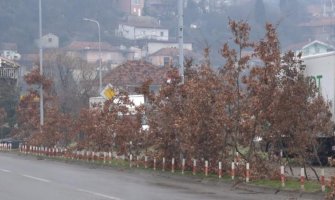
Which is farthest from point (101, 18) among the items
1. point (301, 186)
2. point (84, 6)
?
point (301, 186)

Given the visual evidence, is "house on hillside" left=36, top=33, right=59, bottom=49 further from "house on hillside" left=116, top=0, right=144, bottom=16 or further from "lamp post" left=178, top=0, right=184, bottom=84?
"lamp post" left=178, top=0, right=184, bottom=84

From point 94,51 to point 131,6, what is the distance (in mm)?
30520

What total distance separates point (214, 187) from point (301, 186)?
356cm

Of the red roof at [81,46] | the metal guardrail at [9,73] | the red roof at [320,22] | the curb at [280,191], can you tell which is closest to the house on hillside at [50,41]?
the red roof at [81,46]

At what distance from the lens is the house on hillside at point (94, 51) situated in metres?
112

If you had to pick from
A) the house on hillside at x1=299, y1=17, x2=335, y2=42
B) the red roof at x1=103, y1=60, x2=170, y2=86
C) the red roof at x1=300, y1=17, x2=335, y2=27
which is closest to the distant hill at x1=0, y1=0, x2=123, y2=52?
the red roof at x1=300, y1=17, x2=335, y2=27

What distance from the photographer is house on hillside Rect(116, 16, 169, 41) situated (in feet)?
433

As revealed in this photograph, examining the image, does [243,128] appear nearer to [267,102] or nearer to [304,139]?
[267,102]

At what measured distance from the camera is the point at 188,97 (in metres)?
28.1

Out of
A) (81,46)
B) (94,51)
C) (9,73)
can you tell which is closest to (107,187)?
(9,73)

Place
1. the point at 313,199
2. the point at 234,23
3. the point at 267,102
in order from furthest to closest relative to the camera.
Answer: the point at 234,23 < the point at 267,102 < the point at 313,199

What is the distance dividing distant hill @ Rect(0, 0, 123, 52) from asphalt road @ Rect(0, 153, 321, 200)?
84804 millimetres

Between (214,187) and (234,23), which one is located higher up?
(234,23)

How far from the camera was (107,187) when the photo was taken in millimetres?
22641
